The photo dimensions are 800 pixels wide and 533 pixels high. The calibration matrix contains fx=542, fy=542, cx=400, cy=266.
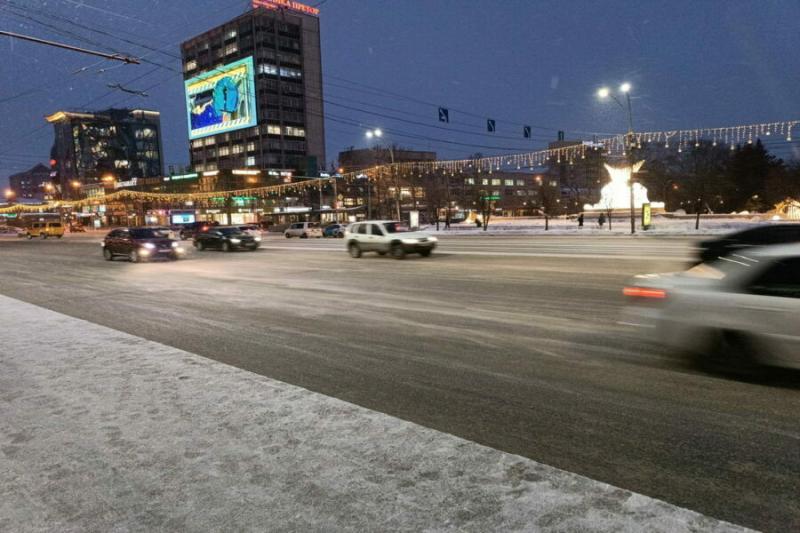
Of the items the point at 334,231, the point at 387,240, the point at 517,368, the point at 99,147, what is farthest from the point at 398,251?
the point at 99,147

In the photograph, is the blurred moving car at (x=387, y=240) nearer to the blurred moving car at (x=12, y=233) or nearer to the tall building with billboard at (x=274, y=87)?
the blurred moving car at (x=12, y=233)

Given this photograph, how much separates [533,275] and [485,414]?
10056 mm

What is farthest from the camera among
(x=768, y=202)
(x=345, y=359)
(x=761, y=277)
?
(x=768, y=202)

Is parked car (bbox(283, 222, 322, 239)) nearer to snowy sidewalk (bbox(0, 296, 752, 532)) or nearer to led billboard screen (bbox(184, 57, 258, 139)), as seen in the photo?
snowy sidewalk (bbox(0, 296, 752, 532))

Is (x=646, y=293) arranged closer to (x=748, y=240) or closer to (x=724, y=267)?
(x=724, y=267)

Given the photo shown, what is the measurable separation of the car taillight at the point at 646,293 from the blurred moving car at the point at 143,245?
814 inches

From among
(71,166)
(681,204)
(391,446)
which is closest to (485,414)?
(391,446)

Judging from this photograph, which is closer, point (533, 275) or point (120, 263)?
point (533, 275)

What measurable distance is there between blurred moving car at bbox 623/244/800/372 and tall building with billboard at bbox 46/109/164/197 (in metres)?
178

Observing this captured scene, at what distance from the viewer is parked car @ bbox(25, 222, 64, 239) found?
190ft

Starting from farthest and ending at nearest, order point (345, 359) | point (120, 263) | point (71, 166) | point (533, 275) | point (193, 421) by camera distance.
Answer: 1. point (71, 166)
2. point (120, 263)
3. point (533, 275)
4. point (345, 359)
5. point (193, 421)

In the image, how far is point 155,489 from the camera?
336cm

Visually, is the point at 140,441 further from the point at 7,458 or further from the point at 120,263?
the point at 120,263

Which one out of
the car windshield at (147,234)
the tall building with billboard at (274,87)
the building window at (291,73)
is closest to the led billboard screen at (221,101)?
the tall building with billboard at (274,87)
